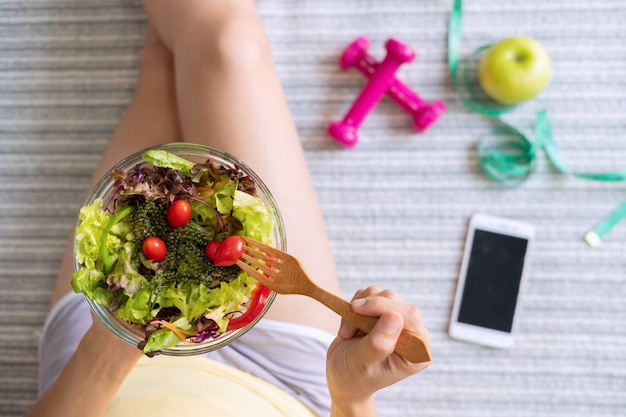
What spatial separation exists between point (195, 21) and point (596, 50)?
72 centimetres

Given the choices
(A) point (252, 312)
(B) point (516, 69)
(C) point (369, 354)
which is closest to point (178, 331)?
(A) point (252, 312)

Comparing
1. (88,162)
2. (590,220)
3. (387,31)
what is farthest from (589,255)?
(88,162)

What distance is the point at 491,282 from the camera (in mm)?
1033

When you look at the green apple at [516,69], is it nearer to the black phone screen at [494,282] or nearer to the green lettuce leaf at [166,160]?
the black phone screen at [494,282]

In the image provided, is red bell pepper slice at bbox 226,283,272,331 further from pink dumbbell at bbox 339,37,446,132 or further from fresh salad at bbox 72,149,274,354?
pink dumbbell at bbox 339,37,446,132

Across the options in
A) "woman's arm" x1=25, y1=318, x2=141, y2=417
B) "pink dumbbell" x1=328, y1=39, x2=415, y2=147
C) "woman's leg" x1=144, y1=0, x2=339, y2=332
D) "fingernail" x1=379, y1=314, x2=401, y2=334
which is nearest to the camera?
"fingernail" x1=379, y1=314, x2=401, y2=334

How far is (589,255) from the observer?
3.46 feet

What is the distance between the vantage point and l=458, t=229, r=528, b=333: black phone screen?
103 centimetres

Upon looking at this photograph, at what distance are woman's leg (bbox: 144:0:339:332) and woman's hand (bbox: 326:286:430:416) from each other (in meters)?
0.21

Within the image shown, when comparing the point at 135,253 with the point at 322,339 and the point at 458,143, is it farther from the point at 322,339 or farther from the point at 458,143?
the point at 458,143

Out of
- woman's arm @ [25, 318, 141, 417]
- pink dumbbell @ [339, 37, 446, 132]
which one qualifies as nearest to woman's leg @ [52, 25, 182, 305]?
woman's arm @ [25, 318, 141, 417]

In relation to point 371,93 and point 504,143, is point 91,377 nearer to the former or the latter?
point 371,93

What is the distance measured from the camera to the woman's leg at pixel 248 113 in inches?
31.3

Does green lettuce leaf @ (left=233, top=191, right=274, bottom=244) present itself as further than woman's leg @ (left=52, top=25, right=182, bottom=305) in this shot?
No
